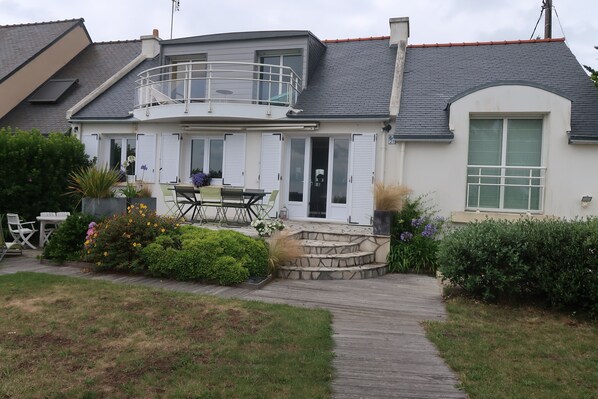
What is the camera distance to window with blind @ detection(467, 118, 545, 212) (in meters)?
10.4

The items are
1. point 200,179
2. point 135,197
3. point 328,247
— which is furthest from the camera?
point 200,179

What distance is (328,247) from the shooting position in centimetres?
900

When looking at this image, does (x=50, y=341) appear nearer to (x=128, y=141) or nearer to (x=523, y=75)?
(x=128, y=141)

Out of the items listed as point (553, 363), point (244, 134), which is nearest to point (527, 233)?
point (553, 363)

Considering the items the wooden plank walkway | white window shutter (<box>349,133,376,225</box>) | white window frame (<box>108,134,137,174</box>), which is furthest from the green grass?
white window frame (<box>108,134,137,174</box>)

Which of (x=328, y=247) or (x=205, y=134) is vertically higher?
(x=205, y=134)

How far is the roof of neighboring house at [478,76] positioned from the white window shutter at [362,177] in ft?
2.84

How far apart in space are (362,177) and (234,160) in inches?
143

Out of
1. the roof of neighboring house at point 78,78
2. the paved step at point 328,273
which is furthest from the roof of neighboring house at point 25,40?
the paved step at point 328,273

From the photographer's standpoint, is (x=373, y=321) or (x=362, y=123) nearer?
(x=373, y=321)

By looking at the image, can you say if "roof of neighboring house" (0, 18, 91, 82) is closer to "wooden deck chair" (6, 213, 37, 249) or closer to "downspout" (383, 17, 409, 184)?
"wooden deck chair" (6, 213, 37, 249)

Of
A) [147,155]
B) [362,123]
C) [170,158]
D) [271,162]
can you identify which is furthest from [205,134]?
[362,123]

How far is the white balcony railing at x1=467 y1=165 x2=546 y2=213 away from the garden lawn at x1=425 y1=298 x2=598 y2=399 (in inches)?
190

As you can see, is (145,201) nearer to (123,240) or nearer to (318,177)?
(123,240)
